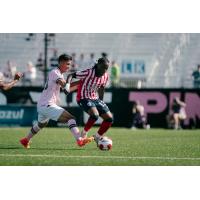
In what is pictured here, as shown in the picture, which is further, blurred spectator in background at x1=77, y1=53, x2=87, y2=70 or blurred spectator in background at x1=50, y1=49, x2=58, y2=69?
blurred spectator in background at x1=77, y1=53, x2=87, y2=70

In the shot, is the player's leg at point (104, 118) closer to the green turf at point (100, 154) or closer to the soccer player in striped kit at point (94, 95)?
the soccer player in striped kit at point (94, 95)

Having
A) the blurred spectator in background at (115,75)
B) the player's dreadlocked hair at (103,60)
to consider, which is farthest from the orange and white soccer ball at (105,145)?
the blurred spectator in background at (115,75)

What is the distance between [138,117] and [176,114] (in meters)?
1.21

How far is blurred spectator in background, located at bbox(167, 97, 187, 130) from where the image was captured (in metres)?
Answer: 21.0

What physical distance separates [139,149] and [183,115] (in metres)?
9.83

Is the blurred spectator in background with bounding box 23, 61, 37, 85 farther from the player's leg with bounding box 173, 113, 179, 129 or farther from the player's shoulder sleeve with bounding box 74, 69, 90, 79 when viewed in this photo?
the player's shoulder sleeve with bounding box 74, 69, 90, 79

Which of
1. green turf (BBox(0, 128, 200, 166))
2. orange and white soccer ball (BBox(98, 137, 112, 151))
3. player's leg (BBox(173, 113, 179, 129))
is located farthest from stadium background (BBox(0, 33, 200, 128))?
orange and white soccer ball (BBox(98, 137, 112, 151))

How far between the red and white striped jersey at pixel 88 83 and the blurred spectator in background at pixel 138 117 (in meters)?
8.53

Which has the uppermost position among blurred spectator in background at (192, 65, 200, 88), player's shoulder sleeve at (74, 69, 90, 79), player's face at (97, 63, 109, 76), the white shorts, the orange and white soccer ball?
blurred spectator in background at (192, 65, 200, 88)

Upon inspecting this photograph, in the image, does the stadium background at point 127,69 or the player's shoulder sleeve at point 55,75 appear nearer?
the player's shoulder sleeve at point 55,75

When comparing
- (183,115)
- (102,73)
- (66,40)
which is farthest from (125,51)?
(102,73)

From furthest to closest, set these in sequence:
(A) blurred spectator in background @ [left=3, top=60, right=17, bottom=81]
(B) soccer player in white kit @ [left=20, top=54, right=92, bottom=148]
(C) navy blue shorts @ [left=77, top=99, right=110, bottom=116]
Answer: (A) blurred spectator in background @ [left=3, top=60, right=17, bottom=81] < (C) navy blue shorts @ [left=77, top=99, right=110, bottom=116] < (B) soccer player in white kit @ [left=20, top=54, right=92, bottom=148]

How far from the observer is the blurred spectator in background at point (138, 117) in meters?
21.2

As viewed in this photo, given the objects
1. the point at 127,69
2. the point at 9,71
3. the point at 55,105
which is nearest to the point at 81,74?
the point at 55,105
